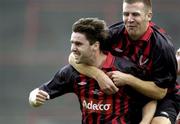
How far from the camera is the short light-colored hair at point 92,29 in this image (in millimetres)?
7976

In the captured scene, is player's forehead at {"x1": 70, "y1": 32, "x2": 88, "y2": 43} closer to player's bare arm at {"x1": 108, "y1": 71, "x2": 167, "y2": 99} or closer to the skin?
the skin

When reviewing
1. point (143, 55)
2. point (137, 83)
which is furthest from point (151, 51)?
point (137, 83)

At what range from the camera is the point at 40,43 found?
55.8ft

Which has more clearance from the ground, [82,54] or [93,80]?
[82,54]

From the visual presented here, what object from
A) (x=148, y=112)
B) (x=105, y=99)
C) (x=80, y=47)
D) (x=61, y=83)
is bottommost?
(x=148, y=112)

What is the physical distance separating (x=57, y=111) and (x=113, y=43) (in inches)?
329

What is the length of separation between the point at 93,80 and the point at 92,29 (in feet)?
1.37

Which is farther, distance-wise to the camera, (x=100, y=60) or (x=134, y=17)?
(x=100, y=60)

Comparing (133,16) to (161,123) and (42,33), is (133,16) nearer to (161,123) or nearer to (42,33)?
(161,123)

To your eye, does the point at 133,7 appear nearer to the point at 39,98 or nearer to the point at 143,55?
the point at 143,55

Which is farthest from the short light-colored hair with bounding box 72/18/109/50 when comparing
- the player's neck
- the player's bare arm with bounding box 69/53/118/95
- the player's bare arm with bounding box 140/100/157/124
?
the player's bare arm with bounding box 140/100/157/124

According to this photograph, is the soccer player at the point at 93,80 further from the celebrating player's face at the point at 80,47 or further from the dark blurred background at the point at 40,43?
the dark blurred background at the point at 40,43

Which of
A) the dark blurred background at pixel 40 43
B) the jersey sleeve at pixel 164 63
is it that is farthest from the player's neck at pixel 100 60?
the dark blurred background at pixel 40 43

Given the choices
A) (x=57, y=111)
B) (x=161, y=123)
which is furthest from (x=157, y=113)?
(x=57, y=111)
